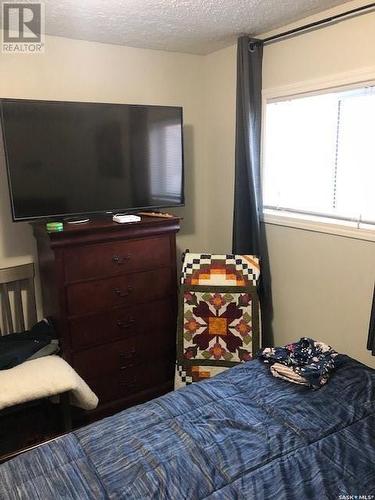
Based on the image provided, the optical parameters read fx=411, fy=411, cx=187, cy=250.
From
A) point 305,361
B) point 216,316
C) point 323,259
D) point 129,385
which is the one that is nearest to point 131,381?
point 129,385

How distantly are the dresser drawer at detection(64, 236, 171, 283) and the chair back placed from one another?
0.42 m

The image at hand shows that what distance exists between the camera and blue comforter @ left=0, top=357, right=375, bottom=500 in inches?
50.3

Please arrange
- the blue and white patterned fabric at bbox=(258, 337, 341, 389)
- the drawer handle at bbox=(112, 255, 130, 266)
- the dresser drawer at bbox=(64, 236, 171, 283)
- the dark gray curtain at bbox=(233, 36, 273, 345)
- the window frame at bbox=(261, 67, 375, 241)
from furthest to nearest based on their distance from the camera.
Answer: the dark gray curtain at bbox=(233, 36, 273, 345) < the drawer handle at bbox=(112, 255, 130, 266) < the dresser drawer at bbox=(64, 236, 171, 283) < the window frame at bbox=(261, 67, 375, 241) < the blue and white patterned fabric at bbox=(258, 337, 341, 389)

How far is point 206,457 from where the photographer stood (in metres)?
1.40

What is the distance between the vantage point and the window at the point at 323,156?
2.19 meters

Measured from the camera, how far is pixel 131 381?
2.63m

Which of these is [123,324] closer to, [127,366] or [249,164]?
[127,366]

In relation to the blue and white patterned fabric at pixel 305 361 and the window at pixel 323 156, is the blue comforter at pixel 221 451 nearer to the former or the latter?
the blue and white patterned fabric at pixel 305 361

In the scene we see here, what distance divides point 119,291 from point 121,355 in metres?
0.41

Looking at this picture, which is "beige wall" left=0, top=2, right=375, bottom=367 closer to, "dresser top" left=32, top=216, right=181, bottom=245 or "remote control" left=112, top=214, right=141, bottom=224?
"dresser top" left=32, top=216, right=181, bottom=245

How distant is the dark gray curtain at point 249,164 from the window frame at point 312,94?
0.27ft

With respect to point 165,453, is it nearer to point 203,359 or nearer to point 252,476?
point 252,476

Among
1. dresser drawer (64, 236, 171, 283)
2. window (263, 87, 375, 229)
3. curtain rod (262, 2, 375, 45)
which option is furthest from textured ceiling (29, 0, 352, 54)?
dresser drawer (64, 236, 171, 283)

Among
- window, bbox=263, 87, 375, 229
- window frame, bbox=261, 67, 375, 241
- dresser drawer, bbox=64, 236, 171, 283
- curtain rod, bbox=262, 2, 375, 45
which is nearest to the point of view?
curtain rod, bbox=262, 2, 375, 45
